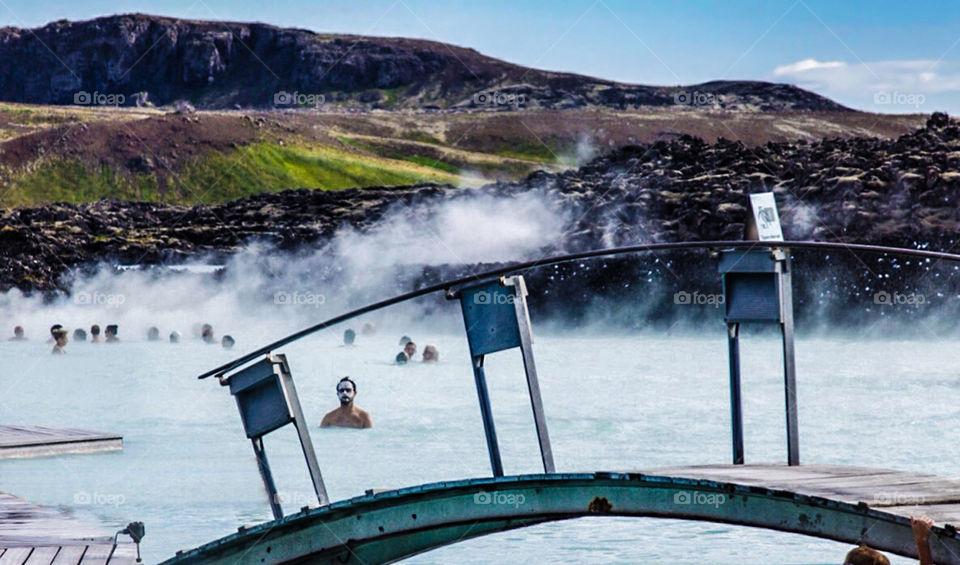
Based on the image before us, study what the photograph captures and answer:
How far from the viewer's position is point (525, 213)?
37875 mm

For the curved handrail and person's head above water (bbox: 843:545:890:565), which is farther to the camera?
person's head above water (bbox: 843:545:890:565)

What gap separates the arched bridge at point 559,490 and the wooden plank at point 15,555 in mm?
859

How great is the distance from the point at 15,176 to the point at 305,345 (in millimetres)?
34047

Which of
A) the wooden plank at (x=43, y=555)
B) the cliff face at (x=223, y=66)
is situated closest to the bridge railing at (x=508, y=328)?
the wooden plank at (x=43, y=555)

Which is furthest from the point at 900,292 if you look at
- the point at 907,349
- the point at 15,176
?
the point at 15,176

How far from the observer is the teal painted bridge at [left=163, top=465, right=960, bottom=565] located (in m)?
4.79

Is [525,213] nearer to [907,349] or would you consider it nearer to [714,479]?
[907,349]

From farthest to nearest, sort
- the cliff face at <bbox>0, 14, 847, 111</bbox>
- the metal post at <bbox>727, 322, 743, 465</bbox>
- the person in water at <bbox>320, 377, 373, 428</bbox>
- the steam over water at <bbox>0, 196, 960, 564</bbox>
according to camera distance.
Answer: the cliff face at <bbox>0, 14, 847, 111</bbox> → the person in water at <bbox>320, 377, 373, 428</bbox> → the steam over water at <bbox>0, 196, 960, 564</bbox> → the metal post at <bbox>727, 322, 743, 465</bbox>

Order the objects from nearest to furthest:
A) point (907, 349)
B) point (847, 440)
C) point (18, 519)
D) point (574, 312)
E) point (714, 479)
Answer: point (714, 479)
point (18, 519)
point (847, 440)
point (907, 349)
point (574, 312)

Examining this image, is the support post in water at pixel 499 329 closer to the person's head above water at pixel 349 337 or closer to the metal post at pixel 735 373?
the metal post at pixel 735 373

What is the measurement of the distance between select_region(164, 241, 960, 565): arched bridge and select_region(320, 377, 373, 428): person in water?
7.84 metres

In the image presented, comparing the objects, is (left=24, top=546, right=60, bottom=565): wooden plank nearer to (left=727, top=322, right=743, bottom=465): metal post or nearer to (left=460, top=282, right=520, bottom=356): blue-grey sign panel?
(left=460, top=282, right=520, bottom=356): blue-grey sign panel

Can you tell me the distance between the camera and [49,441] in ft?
39.8

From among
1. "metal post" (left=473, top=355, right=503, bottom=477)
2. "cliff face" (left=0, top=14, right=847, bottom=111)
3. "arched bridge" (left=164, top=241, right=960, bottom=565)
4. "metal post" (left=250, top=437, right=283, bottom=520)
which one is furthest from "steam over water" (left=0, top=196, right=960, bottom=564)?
"cliff face" (left=0, top=14, right=847, bottom=111)
